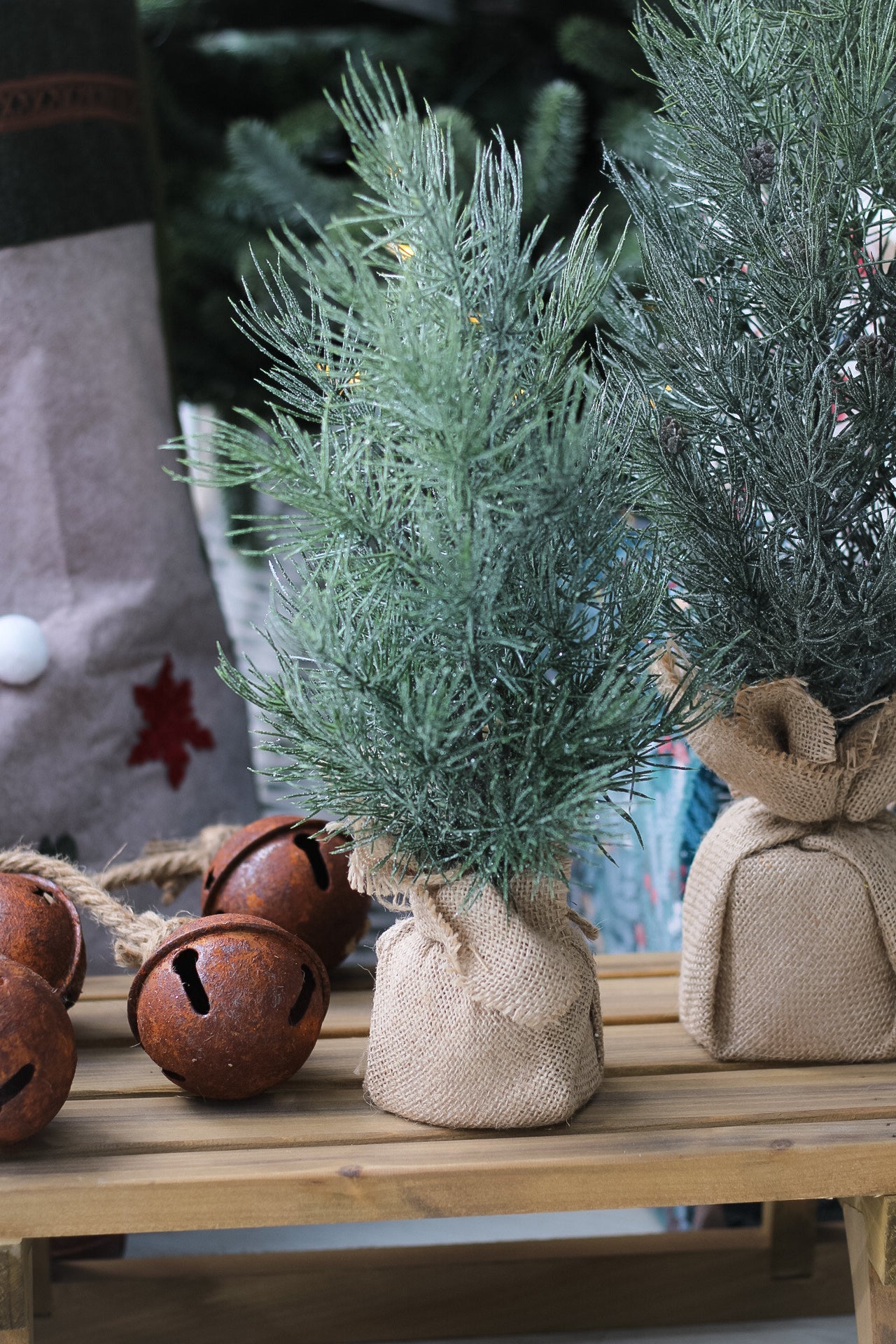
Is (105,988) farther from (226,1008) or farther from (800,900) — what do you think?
(800,900)

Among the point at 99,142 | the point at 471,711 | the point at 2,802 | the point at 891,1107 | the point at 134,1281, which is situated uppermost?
the point at 99,142

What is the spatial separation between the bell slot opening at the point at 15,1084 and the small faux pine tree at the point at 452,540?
17 cm

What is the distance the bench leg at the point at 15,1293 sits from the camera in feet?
1.75

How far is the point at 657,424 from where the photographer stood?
620 millimetres

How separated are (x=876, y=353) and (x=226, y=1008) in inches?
17.4

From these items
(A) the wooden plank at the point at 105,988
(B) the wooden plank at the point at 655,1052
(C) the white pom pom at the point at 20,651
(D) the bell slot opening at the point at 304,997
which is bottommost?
(B) the wooden plank at the point at 655,1052

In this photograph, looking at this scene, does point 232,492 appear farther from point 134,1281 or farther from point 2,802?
point 134,1281

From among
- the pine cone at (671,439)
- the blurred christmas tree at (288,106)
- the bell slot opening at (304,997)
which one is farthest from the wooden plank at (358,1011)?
the blurred christmas tree at (288,106)

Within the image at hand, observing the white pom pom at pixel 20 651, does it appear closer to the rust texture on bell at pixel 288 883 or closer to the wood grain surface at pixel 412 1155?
the rust texture on bell at pixel 288 883

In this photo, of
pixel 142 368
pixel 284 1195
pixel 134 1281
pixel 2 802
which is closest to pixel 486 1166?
pixel 284 1195

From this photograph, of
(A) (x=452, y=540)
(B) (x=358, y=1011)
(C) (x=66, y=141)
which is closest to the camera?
(A) (x=452, y=540)

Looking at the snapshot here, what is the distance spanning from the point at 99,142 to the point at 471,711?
75 cm

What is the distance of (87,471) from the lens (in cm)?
102

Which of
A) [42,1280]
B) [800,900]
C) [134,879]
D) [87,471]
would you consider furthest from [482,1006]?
[87,471]
